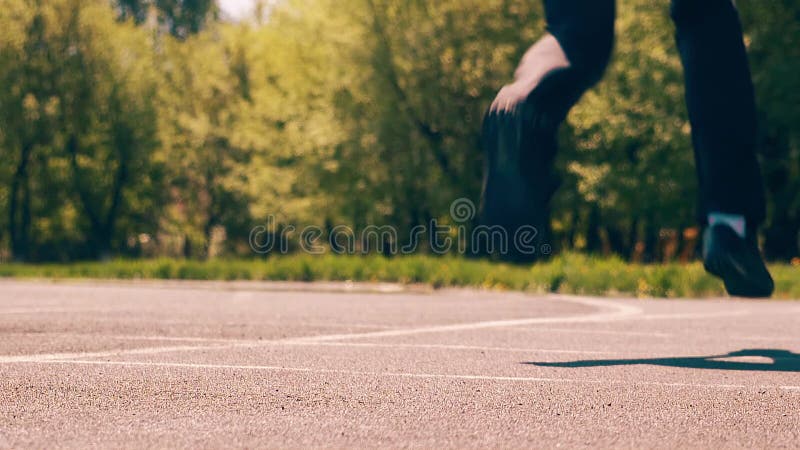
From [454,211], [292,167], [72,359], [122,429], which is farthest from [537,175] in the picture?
[292,167]

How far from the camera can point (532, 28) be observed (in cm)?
3281

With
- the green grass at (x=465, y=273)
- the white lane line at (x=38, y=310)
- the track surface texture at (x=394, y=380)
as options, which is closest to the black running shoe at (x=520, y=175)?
the track surface texture at (x=394, y=380)

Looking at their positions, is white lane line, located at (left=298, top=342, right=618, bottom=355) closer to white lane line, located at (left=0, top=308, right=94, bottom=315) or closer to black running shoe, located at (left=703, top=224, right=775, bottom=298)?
black running shoe, located at (left=703, top=224, right=775, bottom=298)

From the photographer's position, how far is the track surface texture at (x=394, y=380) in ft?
15.7

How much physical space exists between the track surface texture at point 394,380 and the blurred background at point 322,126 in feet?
60.9

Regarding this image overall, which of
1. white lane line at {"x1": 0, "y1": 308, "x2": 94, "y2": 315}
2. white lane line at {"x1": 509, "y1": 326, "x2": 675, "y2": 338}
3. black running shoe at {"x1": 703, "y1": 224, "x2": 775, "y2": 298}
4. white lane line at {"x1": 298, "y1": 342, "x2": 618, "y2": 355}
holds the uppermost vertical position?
black running shoe at {"x1": 703, "y1": 224, "x2": 775, "y2": 298}

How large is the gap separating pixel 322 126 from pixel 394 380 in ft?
89.2

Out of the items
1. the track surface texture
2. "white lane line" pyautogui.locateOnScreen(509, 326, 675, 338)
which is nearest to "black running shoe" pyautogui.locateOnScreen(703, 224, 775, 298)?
the track surface texture

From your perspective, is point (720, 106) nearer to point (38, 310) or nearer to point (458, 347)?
point (458, 347)

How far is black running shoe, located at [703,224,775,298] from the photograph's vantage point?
21.6 ft

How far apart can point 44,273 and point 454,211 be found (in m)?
11.6

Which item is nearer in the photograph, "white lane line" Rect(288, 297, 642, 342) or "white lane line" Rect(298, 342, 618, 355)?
"white lane line" Rect(298, 342, 618, 355)

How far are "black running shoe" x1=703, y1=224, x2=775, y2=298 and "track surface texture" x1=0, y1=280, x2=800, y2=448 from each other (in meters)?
0.53

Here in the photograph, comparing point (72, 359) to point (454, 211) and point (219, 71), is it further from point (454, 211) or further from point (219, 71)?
point (219, 71)
